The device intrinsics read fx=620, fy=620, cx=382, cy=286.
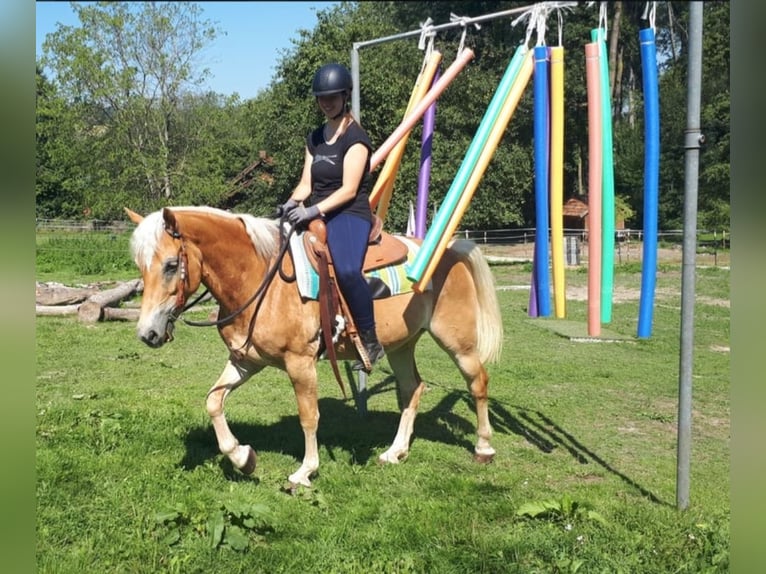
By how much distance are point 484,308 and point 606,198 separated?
1834mm

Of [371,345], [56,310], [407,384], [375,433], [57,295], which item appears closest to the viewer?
[371,345]

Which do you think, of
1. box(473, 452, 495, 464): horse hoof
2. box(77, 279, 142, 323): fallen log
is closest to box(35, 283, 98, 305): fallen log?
box(77, 279, 142, 323): fallen log

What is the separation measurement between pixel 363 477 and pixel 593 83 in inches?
137

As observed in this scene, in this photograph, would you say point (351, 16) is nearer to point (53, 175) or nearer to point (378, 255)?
point (53, 175)

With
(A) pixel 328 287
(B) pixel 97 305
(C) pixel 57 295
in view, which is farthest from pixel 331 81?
(C) pixel 57 295

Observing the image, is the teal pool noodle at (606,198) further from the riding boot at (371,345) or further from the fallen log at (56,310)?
the fallen log at (56,310)

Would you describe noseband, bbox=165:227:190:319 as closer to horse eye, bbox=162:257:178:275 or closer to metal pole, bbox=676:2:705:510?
horse eye, bbox=162:257:178:275

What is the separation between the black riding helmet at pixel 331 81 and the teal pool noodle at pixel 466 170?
1.07m

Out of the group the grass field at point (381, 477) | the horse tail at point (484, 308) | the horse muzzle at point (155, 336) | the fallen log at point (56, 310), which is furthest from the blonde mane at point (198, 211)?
the fallen log at point (56, 310)

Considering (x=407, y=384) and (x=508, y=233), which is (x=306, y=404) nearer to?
(x=407, y=384)

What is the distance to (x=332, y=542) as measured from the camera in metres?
3.90

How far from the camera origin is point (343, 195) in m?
4.77

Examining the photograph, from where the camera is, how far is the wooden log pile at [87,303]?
503 inches
